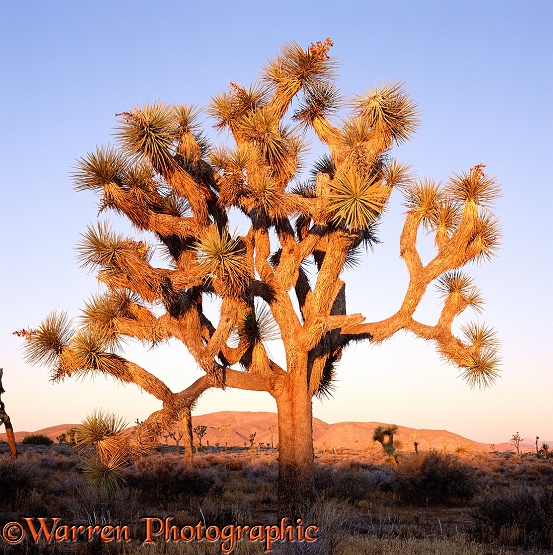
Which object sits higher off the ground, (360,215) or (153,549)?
(360,215)

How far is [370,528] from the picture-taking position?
10.7 metres

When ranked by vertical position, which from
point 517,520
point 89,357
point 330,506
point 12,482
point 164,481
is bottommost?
point 517,520

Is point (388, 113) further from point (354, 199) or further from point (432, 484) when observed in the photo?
point (432, 484)

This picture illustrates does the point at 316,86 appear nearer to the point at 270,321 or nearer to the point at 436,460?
the point at 270,321

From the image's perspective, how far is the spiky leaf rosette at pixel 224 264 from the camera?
32.4 feet

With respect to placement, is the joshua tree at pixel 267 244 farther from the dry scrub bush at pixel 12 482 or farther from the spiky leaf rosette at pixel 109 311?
the dry scrub bush at pixel 12 482

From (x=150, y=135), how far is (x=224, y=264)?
8.57 ft

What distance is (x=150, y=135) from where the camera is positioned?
10633 mm

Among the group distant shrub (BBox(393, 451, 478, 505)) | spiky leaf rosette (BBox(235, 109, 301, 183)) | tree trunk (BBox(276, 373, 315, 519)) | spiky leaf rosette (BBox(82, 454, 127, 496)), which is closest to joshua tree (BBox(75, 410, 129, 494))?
spiky leaf rosette (BBox(82, 454, 127, 496))

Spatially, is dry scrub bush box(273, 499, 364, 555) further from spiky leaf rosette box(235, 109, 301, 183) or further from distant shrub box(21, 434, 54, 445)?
distant shrub box(21, 434, 54, 445)

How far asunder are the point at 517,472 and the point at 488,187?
52.2 feet

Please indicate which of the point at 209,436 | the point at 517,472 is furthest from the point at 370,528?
the point at 209,436

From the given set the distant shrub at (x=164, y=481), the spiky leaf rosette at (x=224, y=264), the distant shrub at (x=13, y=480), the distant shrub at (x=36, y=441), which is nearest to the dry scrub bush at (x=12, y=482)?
the distant shrub at (x=13, y=480)

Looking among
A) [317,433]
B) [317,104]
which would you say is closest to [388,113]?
[317,104]
